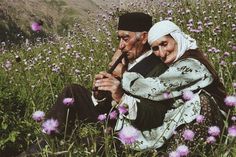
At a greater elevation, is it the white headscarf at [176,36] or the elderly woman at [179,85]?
the white headscarf at [176,36]

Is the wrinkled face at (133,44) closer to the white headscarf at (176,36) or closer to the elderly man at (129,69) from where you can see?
the elderly man at (129,69)

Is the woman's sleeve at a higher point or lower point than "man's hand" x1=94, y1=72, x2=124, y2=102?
higher

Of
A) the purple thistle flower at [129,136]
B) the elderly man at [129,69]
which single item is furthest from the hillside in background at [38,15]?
the purple thistle flower at [129,136]

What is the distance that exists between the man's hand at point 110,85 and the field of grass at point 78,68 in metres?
0.26

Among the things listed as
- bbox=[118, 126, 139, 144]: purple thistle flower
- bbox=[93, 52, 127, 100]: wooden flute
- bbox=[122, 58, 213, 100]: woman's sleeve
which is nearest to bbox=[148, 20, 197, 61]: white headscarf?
bbox=[122, 58, 213, 100]: woman's sleeve

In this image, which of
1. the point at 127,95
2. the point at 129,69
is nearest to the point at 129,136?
the point at 127,95

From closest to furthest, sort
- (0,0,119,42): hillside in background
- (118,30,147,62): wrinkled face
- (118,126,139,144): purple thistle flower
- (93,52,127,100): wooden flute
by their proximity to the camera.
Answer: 1. (118,126,139,144): purple thistle flower
2. (118,30,147,62): wrinkled face
3. (93,52,127,100): wooden flute
4. (0,0,119,42): hillside in background

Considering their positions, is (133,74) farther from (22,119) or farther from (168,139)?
(22,119)

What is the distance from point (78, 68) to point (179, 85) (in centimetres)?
304

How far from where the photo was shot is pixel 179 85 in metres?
3.82

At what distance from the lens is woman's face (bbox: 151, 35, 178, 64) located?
12.9ft

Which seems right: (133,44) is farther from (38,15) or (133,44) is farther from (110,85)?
(38,15)

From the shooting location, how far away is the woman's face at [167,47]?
3945 millimetres

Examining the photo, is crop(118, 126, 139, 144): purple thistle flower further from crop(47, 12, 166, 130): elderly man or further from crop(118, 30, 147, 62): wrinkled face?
crop(118, 30, 147, 62): wrinkled face
